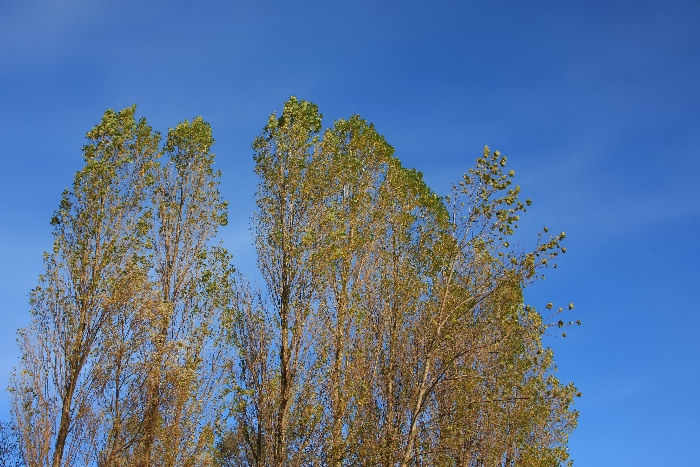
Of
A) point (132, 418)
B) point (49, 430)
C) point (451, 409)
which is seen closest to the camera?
point (49, 430)

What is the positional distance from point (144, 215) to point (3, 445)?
1082cm

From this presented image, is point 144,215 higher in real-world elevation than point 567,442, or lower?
higher

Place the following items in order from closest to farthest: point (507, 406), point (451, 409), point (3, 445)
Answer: point (451, 409)
point (507, 406)
point (3, 445)

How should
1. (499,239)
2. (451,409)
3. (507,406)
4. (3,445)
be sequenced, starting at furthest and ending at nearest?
(3,445)
(507,406)
(451,409)
(499,239)

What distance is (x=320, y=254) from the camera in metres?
15.1

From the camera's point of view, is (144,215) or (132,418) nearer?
(132,418)

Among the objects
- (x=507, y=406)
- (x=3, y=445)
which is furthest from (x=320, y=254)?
(x=3, y=445)

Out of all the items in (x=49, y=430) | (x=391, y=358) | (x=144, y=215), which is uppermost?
(x=144, y=215)

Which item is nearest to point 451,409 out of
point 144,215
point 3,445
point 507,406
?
point 507,406

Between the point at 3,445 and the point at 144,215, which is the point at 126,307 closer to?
the point at 144,215

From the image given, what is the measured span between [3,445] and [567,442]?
1858 centimetres

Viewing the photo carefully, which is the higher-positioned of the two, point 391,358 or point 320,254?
point 320,254

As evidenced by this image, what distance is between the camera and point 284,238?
49.1ft

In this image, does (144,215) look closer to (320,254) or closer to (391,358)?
(320,254)
